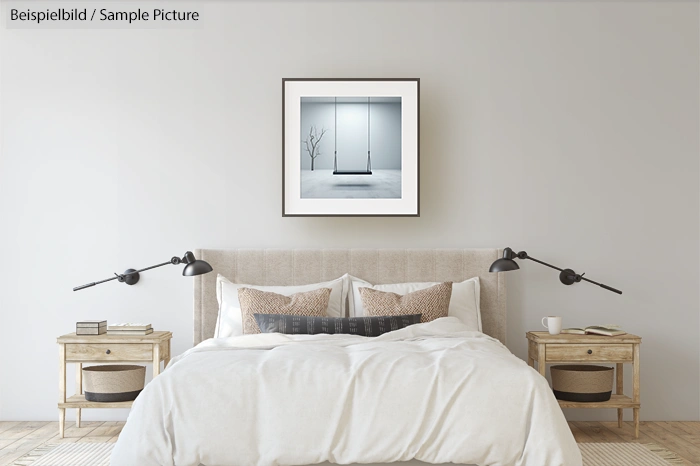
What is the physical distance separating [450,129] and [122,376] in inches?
105

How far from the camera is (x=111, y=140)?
4887 mm

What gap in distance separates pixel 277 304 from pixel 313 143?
3.90 feet

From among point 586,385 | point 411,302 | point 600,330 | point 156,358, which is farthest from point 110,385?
point 600,330

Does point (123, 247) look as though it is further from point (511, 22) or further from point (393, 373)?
point (511, 22)

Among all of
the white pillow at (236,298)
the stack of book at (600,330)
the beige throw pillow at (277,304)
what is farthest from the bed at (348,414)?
the stack of book at (600,330)

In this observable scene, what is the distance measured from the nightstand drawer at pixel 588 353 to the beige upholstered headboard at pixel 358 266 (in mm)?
504

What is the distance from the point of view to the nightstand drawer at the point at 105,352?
432cm

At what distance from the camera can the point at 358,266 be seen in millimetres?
4781

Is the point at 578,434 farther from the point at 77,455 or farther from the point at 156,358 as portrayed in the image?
the point at 77,455

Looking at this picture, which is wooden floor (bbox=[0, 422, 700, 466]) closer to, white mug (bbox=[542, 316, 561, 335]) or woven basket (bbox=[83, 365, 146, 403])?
woven basket (bbox=[83, 365, 146, 403])

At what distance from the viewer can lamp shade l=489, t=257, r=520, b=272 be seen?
178 inches

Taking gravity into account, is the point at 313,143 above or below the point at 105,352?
above

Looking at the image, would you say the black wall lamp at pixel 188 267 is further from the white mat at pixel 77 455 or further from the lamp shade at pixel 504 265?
the lamp shade at pixel 504 265

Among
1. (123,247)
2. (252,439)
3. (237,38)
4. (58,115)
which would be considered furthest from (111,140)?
(252,439)
